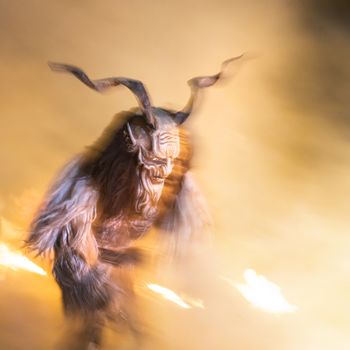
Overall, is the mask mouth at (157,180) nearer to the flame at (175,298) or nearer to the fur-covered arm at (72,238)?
the fur-covered arm at (72,238)

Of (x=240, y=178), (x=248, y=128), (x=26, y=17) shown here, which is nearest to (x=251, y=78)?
(x=248, y=128)

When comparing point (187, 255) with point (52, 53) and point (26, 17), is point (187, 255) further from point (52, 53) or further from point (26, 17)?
point (26, 17)

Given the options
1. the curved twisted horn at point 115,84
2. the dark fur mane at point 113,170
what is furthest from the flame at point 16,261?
the curved twisted horn at point 115,84

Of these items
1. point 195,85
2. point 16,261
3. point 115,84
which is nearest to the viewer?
point 195,85

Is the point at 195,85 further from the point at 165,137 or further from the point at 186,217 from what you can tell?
the point at 186,217

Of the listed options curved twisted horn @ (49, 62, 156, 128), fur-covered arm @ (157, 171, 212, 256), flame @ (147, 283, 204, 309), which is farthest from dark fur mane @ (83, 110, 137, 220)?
flame @ (147, 283, 204, 309)

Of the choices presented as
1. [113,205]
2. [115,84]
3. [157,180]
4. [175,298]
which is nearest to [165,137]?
[157,180]

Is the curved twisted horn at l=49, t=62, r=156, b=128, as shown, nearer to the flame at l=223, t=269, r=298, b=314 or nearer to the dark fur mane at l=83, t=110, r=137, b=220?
the dark fur mane at l=83, t=110, r=137, b=220
